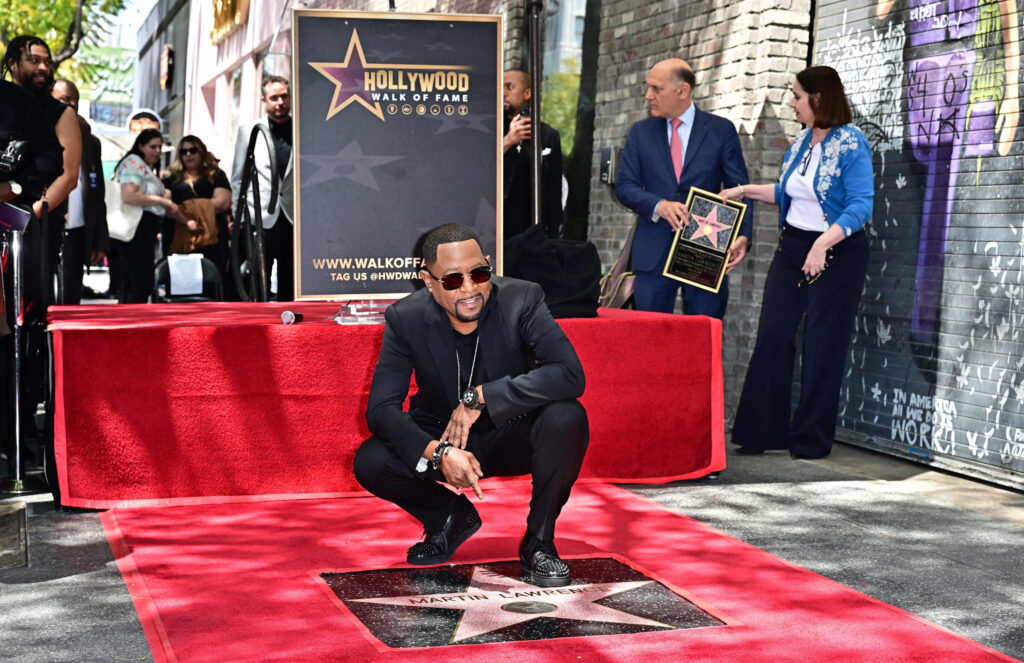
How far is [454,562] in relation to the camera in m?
4.51

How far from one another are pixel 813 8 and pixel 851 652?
17.3 feet

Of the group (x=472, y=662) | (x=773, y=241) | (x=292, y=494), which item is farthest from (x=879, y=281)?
(x=472, y=662)

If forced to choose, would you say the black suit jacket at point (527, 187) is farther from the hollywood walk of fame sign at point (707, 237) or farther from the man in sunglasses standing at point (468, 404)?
the man in sunglasses standing at point (468, 404)

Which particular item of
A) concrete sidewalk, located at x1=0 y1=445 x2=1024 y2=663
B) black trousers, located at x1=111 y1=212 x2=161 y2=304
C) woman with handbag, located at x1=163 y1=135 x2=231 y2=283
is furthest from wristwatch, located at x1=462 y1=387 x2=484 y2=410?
woman with handbag, located at x1=163 y1=135 x2=231 y2=283

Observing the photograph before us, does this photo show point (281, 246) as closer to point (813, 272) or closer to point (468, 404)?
point (813, 272)

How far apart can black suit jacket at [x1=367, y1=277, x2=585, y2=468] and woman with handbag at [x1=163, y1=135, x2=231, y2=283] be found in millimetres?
Result: 6161

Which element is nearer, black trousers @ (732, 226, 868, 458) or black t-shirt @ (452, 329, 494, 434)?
black t-shirt @ (452, 329, 494, 434)

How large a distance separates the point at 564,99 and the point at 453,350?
657 cm

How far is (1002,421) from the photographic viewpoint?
640 cm

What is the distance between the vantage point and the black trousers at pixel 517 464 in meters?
4.20

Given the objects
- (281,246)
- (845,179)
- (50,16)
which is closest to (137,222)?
(281,246)

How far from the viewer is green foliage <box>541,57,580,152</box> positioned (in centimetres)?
1042

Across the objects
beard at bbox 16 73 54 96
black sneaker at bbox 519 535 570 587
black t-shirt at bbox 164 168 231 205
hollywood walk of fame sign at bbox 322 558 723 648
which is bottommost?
hollywood walk of fame sign at bbox 322 558 723 648

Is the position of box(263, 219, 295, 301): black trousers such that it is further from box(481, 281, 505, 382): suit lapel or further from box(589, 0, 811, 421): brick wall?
box(481, 281, 505, 382): suit lapel
